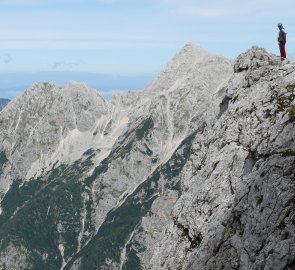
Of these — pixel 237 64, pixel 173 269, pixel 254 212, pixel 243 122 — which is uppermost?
pixel 237 64

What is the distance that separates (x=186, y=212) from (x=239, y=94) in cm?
1769

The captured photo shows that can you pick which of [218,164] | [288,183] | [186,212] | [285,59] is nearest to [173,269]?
[186,212]

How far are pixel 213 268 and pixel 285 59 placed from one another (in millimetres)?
39709

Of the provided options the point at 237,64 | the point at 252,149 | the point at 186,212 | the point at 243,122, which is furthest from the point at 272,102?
the point at 237,64

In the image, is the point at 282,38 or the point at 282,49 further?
the point at 282,49

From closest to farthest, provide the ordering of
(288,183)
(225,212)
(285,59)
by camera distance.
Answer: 1. (288,183)
2. (225,212)
3. (285,59)

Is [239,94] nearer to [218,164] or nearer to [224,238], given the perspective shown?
[218,164]

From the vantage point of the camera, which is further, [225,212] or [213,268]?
[225,212]

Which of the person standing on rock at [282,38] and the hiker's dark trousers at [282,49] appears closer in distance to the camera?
the person standing on rock at [282,38]

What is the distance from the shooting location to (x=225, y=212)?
43938 millimetres

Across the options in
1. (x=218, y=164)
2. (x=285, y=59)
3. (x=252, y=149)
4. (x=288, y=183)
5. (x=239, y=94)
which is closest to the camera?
(x=288, y=183)

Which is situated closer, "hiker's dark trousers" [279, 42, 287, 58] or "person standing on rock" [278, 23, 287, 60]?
"person standing on rock" [278, 23, 287, 60]

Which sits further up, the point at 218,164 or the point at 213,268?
the point at 218,164

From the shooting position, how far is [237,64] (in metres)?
74.9
